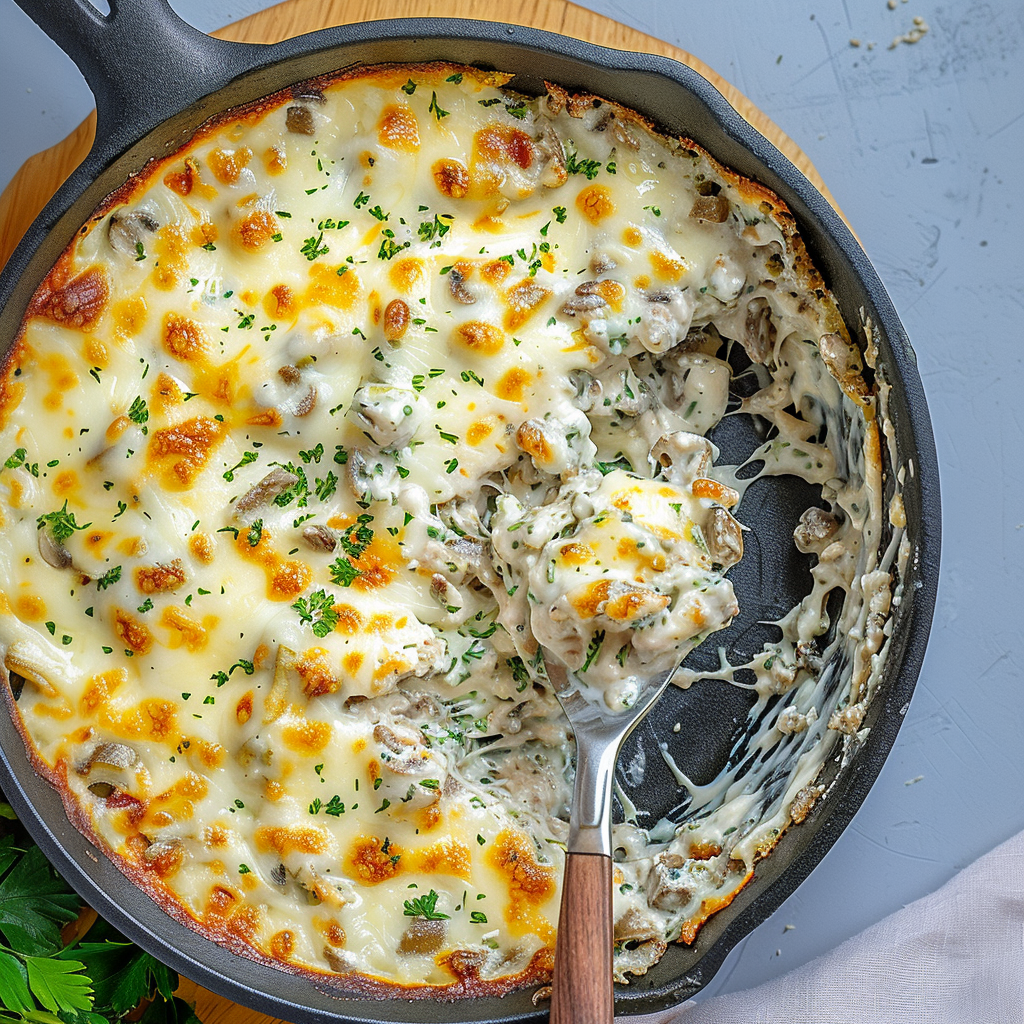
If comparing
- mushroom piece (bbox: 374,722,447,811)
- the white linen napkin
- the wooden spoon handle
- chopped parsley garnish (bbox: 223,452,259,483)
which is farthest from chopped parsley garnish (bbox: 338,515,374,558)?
the white linen napkin

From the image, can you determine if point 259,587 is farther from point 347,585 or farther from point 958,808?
point 958,808

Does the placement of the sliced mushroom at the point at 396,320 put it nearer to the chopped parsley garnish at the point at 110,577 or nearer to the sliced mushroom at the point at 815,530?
the chopped parsley garnish at the point at 110,577

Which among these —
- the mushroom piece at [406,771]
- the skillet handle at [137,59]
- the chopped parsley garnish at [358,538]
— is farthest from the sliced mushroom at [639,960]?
the skillet handle at [137,59]

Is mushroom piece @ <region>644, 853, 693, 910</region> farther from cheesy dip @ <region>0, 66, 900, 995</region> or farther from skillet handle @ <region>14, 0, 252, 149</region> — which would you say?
skillet handle @ <region>14, 0, 252, 149</region>

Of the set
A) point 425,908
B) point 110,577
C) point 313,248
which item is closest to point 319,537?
point 110,577

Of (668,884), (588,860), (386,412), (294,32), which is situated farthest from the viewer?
(294,32)

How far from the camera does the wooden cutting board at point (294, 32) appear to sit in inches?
105

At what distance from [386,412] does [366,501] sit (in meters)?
0.24

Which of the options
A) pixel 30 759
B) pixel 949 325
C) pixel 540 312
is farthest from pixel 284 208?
pixel 949 325

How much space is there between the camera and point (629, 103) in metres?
2.52

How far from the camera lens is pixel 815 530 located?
277 cm

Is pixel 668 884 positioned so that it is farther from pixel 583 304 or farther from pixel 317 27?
pixel 317 27

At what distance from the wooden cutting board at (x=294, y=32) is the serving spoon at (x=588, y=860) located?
39.1 inches

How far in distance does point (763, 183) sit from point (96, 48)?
156cm
